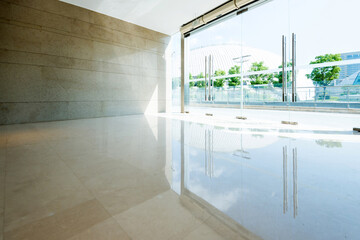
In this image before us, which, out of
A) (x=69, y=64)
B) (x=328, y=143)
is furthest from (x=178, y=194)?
(x=69, y=64)

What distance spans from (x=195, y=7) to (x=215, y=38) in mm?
1594

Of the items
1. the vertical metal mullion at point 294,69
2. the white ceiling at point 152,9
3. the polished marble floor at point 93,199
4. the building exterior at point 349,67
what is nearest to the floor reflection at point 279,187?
the polished marble floor at point 93,199

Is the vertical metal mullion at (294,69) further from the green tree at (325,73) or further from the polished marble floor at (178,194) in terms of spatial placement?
the polished marble floor at (178,194)

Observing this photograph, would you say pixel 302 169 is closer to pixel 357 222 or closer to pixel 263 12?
pixel 357 222

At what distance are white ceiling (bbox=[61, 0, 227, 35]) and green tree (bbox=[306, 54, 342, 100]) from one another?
4023mm

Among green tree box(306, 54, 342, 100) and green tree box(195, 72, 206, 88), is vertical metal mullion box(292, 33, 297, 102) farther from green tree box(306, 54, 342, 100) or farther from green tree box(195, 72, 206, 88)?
green tree box(195, 72, 206, 88)

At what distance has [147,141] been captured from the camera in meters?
3.51

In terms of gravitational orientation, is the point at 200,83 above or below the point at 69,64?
below

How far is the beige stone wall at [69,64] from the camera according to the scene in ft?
20.6

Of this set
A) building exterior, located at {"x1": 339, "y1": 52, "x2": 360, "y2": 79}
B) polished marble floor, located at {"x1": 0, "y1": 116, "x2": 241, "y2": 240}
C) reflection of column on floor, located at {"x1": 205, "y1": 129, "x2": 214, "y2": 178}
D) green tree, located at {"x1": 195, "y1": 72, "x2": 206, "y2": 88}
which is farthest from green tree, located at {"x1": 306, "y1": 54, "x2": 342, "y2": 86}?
polished marble floor, located at {"x1": 0, "y1": 116, "x2": 241, "y2": 240}

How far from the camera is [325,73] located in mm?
6668

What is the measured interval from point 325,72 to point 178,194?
7616 mm

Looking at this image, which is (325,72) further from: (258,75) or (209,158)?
(209,158)

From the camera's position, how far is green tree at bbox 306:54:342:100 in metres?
5.77
